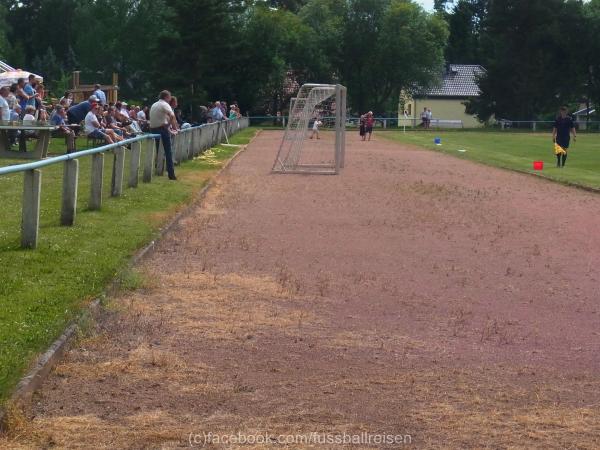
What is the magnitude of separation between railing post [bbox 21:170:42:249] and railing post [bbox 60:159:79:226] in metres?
2.00

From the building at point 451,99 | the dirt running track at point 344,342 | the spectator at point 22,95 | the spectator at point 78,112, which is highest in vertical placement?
the building at point 451,99

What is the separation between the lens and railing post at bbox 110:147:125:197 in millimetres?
16734

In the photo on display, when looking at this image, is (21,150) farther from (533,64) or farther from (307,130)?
(533,64)

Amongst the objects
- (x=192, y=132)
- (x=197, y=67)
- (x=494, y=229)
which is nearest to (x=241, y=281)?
(x=494, y=229)

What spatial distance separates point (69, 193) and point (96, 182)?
193 centimetres

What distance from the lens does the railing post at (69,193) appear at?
42.9 ft

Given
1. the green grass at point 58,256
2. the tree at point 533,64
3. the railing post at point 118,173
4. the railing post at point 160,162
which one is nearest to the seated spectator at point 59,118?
the railing post at point 160,162

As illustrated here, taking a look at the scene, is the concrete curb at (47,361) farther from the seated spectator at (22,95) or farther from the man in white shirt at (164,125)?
the seated spectator at (22,95)

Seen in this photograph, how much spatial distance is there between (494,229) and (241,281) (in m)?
5.91

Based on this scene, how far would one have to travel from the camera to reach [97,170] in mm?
14953

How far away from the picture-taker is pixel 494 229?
50.2 ft

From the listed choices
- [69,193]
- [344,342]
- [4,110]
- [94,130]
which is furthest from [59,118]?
[344,342]

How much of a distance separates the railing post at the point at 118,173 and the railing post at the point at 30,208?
18.7ft

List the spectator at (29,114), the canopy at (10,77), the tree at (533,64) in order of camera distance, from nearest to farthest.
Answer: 1. the spectator at (29,114)
2. the canopy at (10,77)
3. the tree at (533,64)
